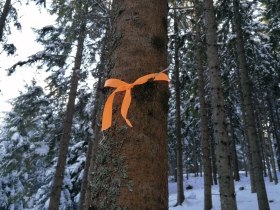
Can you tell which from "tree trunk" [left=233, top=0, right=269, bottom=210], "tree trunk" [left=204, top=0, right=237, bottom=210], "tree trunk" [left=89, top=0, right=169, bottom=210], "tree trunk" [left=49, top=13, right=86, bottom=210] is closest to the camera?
"tree trunk" [left=89, top=0, right=169, bottom=210]

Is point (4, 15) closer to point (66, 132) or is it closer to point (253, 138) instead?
point (66, 132)

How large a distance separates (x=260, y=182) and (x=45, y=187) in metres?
12.2

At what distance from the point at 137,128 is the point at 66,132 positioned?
1017cm

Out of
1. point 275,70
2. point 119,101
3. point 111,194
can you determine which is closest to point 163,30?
point 119,101

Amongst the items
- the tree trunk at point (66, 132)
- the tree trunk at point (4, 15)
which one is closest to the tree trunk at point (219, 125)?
the tree trunk at point (66, 132)

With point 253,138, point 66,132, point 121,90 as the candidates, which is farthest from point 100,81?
point 121,90

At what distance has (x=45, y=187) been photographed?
58.6ft

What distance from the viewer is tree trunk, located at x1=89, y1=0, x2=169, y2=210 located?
1.37m

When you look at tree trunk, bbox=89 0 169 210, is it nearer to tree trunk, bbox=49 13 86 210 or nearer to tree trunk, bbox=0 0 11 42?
tree trunk, bbox=49 13 86 210

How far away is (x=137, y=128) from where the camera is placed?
1468mm

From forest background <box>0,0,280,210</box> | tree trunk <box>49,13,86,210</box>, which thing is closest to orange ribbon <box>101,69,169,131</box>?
forest background <box>0,0,280,210</box>

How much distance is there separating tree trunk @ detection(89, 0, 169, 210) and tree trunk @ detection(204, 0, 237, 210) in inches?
217

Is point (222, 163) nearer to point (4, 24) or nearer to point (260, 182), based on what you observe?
point (260, 182)

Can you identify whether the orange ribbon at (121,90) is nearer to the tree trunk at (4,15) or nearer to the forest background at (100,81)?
the forest background at (100,81)
